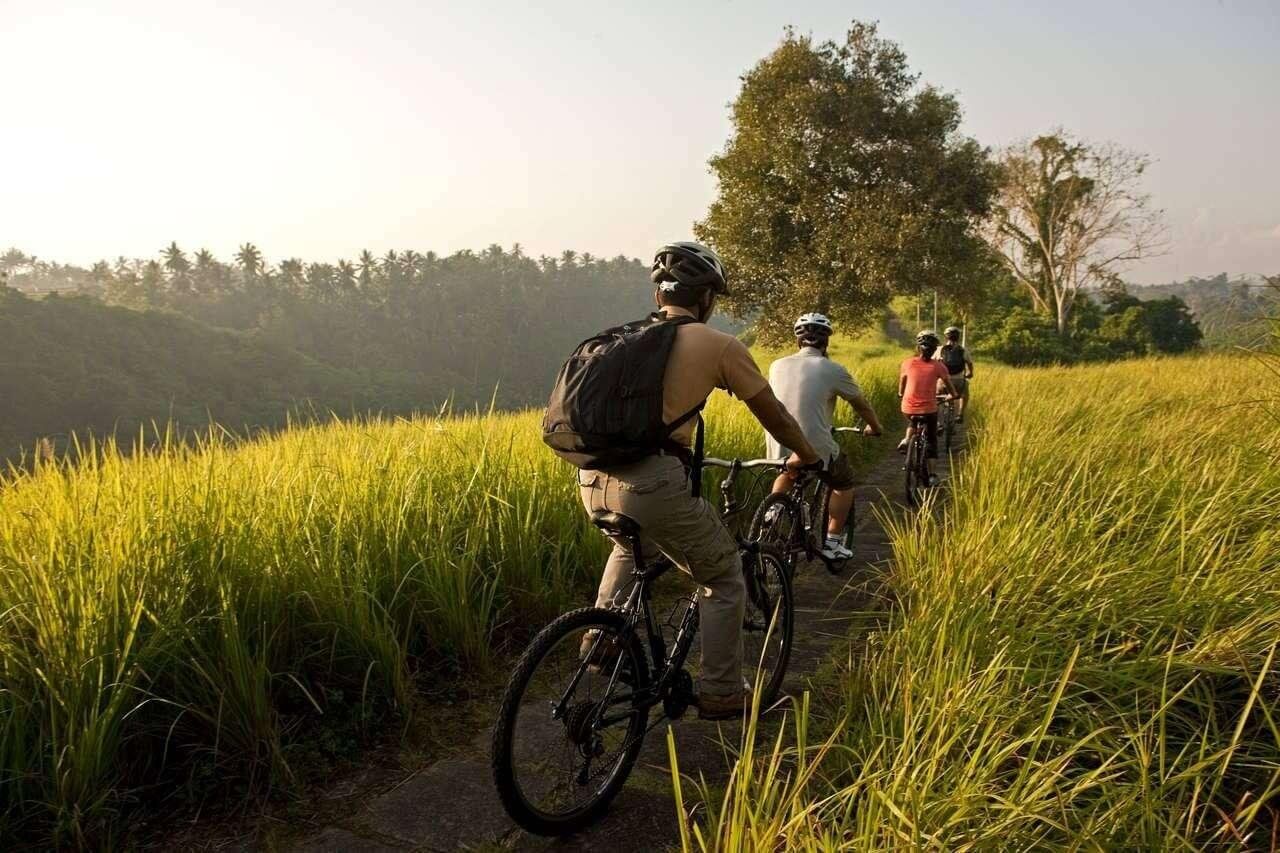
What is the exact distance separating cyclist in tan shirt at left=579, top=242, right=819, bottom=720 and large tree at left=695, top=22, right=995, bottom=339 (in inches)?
857

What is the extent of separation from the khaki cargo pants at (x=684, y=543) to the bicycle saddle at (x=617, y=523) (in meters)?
0.02

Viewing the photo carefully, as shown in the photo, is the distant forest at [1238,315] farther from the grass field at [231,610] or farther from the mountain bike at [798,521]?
the grass field at [231,610]

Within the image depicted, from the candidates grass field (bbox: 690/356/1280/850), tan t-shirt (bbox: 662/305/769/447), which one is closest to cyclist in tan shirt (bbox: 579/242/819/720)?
tan t-shirt (bbox: 662/305/769/447)

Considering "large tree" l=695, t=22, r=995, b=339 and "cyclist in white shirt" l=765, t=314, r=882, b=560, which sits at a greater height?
"large tree" l=695, t=22, r=995, b=339

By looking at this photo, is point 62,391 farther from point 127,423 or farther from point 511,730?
point 511,730

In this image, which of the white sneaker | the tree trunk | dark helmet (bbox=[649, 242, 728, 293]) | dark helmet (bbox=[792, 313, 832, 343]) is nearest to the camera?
dark helmet (bbox=[649, 242, 728, 293])

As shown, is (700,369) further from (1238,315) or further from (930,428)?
(930,428)

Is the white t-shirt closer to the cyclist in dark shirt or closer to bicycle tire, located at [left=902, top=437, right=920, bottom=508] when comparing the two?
bicycle tire, located at [left=902, top=437, right=920, bottom=508]

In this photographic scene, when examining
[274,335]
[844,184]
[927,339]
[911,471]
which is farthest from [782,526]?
[274,335]

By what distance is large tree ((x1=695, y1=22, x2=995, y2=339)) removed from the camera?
23156 mm

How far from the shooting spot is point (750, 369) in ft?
8.56

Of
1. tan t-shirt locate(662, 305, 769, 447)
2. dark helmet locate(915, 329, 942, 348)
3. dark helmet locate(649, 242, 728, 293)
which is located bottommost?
tan t-shirt locate(662, 305, 769, 447)

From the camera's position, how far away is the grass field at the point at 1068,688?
1766 millimetres

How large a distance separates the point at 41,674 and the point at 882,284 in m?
24.2
